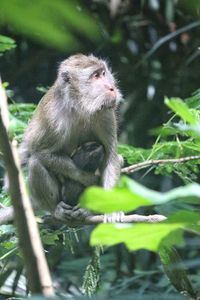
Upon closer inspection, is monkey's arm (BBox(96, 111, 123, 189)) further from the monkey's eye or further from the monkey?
the monkey's eye

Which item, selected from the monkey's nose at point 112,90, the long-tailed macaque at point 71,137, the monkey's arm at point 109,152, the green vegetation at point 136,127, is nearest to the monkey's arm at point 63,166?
the long-tailed macaque at point 71,137

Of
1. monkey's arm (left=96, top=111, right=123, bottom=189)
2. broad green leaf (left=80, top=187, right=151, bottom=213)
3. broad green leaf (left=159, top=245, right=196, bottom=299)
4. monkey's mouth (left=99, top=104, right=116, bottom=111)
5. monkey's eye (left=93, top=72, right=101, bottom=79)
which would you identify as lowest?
broad green leaf (left=159, top=245, right=196, bottom=299)

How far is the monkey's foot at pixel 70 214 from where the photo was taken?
184 inches

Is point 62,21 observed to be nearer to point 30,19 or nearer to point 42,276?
point 30,19

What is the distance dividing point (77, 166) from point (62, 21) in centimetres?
449

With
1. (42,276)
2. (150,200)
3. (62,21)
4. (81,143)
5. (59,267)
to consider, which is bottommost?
(59,267)

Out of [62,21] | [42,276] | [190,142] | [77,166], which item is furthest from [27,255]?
[77,166]

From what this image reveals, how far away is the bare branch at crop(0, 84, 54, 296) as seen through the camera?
3.08ft

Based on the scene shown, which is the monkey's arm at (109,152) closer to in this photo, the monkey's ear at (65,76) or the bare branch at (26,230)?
the monkey's ear at (65,76)

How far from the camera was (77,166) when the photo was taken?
5.15 metres

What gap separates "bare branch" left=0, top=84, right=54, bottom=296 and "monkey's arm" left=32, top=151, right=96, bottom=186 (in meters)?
4.09

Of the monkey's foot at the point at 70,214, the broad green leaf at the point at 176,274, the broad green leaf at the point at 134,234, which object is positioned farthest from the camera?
the monkey's foot at the point at 70,214

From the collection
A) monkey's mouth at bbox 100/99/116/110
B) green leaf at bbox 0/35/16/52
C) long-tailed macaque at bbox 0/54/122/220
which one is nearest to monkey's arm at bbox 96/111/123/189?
long-tailed macaque at bbox 0/54/122/220

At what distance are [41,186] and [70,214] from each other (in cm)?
38
